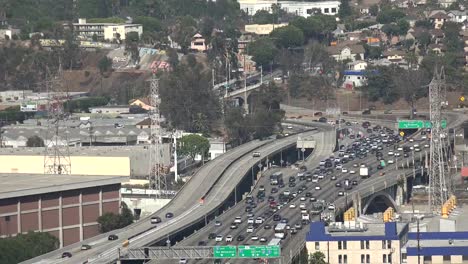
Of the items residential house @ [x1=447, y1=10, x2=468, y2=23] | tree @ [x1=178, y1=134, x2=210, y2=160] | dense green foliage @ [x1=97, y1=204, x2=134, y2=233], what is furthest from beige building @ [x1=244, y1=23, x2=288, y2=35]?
dense green foliage @ [x1=97, y1=204, x2=134, y2=233]

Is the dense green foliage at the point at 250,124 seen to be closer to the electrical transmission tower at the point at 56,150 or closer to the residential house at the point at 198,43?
the electrical transmission tower at the point at 56,150

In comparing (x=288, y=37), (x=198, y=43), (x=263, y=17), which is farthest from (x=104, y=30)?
(x=263, y=17)

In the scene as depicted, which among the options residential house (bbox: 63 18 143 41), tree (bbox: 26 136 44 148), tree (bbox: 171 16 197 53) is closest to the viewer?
tree (bbox: 26 136 44 148)

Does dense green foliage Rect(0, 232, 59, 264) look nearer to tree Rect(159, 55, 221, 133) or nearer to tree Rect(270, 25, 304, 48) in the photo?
tree Rect(159, 55, 221, 133)

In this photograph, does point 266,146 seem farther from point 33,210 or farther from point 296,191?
point 33,210

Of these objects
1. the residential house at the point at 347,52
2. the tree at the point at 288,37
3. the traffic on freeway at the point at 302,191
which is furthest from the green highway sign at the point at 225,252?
the tree at the point at 288,37

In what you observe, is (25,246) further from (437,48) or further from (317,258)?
(437,48)
